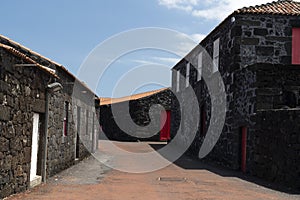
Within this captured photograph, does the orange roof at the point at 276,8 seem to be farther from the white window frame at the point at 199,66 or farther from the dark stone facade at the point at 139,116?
the dark stone facade at the point at 139,116

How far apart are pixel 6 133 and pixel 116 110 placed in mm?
26185

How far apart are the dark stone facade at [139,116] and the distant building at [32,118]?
55.7ft

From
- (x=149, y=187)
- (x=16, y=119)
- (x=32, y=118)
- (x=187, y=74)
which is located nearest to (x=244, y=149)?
(x=149, y=187)

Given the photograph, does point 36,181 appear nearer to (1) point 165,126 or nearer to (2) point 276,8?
(2) point 276,8

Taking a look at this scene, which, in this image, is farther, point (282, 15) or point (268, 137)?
point (282, 15)

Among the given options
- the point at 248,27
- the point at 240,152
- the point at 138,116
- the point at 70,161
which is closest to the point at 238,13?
the point at 248,27

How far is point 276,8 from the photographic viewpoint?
1609 cm

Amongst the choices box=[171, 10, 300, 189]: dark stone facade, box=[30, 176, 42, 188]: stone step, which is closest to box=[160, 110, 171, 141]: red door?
box=[171, 10, 300, 189]: dark stone facade

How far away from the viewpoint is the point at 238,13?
15.3m

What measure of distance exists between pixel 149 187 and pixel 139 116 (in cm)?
2226

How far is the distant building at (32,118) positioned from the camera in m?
7.45

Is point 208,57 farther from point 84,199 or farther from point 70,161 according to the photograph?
point 84,199

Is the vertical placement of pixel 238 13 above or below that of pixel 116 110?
above

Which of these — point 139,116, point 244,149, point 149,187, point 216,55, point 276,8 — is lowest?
point 149,187
